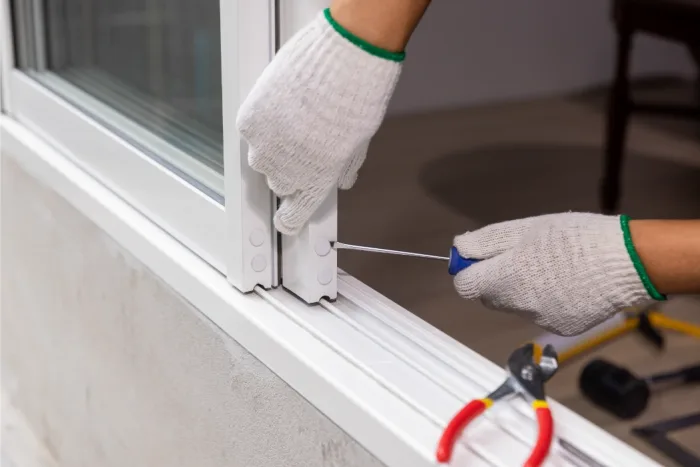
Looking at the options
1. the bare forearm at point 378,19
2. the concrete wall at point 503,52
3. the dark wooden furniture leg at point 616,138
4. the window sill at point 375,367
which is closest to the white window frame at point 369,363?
the window sill at point 375,367

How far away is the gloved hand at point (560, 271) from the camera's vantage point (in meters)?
0.67

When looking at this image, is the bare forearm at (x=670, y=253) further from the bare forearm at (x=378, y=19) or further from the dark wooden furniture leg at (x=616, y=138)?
the dark wooden furniture leg at (x=616, y=138)

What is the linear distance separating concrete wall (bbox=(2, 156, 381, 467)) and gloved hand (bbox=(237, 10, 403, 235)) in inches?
7.5

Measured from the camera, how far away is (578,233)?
2.28 feet

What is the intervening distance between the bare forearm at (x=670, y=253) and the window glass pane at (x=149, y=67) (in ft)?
1.32

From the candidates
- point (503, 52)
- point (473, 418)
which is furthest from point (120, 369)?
point (503, 52)

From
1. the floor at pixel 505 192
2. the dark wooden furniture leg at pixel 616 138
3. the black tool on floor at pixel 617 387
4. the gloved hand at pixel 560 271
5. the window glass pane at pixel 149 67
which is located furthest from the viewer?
the dark wooden furniture leg at pixel 616 138

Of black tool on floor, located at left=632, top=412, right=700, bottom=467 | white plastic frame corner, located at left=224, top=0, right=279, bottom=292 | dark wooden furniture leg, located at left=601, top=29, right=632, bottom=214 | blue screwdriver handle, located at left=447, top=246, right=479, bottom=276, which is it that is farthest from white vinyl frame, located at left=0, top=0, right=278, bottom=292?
dark wooden furniture leg, located at left=601, top=29, right=632, bottom=214

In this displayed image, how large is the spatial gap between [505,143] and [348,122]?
7.35 ft

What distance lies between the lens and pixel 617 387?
1449mm

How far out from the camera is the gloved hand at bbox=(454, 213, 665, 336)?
0.67 m

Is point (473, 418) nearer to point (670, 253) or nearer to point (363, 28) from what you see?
point (670, 253)

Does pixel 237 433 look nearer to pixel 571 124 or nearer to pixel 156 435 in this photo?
pixel 156 435

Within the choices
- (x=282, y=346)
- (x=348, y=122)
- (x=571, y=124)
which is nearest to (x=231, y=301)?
(x=282, y=346)
